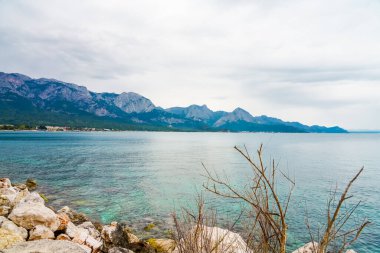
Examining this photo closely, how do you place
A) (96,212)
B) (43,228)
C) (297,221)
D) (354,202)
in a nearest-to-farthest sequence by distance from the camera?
(43,228) → (297,221) → (96,212) → (354,202)

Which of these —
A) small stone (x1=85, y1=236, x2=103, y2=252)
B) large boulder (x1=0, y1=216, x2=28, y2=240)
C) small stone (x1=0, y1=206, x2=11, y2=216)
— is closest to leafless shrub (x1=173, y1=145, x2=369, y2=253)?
small stone (x1=85, y1=236, x2=103, y2=252)

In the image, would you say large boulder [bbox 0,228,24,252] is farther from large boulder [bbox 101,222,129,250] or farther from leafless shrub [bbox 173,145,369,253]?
leafless shrub [bbox 173,145,369,253]

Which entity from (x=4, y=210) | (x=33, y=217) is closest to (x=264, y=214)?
(x=33, y=217)

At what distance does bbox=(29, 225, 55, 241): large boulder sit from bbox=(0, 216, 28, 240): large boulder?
30 cm

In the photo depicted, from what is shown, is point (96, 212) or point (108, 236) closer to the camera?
point (108, 236)

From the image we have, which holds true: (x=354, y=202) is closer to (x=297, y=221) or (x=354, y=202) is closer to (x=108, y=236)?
(x=297, y=221)

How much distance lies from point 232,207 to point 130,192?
47.2 ft

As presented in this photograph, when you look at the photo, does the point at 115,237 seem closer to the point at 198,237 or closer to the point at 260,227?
the point at 260,227

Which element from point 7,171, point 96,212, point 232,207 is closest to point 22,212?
point 96,212

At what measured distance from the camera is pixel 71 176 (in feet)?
154

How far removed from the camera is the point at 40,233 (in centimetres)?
1410

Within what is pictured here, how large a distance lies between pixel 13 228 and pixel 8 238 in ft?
4.07

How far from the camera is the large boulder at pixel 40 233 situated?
13969 mm

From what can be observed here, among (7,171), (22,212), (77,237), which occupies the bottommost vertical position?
(7,171)
